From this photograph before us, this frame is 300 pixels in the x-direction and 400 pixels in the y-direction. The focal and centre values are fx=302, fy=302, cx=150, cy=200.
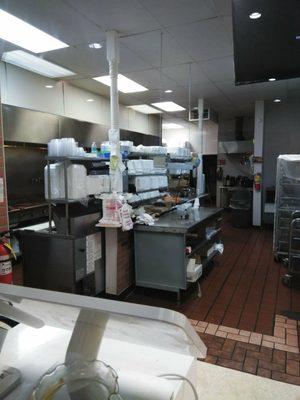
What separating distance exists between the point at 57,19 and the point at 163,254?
2760mm

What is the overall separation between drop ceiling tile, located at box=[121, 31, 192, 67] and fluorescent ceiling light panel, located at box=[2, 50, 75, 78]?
4.63 feet

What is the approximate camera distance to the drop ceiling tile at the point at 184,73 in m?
4.79

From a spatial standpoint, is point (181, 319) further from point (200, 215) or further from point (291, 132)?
point (291, 132)

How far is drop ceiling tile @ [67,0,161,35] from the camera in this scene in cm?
286

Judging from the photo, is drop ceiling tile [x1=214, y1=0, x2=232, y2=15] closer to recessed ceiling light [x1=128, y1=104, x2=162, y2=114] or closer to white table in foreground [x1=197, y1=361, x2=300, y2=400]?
white table in foreground [x1=197, y1=361, x2=300, y2=400]

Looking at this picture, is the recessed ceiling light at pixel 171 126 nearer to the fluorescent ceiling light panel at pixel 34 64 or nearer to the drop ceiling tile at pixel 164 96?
the drop ceiling tile at pixel 164 96

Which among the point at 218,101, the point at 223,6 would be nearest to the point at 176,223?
the point at 223,6

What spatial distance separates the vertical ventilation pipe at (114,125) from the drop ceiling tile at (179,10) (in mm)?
593

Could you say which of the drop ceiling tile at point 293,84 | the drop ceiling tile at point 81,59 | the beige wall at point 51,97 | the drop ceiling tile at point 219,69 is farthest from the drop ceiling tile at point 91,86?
the drop ceiling tile at point 293,84

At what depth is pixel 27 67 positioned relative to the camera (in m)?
4.73

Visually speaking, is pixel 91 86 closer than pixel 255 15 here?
No

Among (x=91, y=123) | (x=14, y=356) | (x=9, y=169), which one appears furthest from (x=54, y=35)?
(x=14, y=356)

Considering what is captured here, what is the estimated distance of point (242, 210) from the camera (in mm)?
7445

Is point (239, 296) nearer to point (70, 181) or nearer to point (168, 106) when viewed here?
point (70, 181)
